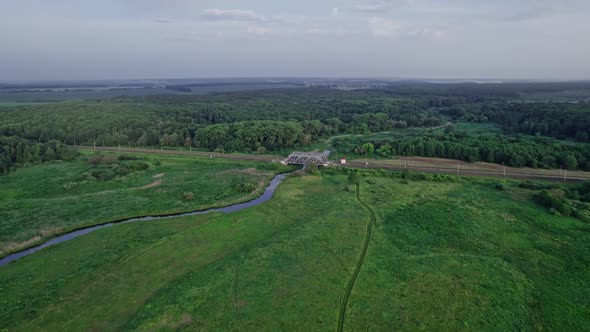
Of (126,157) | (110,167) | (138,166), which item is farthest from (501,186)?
(126,157)

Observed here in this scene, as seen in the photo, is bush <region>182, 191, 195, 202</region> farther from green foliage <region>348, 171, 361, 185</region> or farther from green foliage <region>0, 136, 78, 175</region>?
green foliage <region>0, 136, 78, 175</region>

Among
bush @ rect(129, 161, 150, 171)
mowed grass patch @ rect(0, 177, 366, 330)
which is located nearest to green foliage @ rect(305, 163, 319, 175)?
mowed grass patch @ rect(0, 177, 366, 330)

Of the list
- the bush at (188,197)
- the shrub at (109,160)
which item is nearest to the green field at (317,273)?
the bush at (188,197)

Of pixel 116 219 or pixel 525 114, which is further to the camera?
pixel 525 114

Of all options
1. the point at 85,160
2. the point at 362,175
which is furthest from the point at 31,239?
the point at 362,175

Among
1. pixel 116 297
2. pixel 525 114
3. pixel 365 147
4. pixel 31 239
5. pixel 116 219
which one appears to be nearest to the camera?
pixel 116 297

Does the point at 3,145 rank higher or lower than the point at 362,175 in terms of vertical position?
higher

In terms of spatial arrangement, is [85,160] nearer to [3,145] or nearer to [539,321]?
[3,145]
